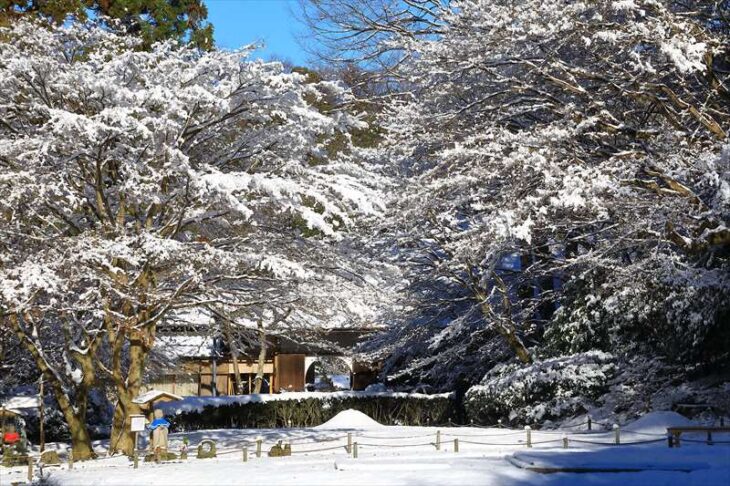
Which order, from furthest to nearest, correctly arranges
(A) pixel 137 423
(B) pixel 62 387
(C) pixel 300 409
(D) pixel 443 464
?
(C) pixel 300 409
(B) pixel 62 387
(A) pixel 137 423
(D) pixel 443 464

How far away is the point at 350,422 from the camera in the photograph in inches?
1021

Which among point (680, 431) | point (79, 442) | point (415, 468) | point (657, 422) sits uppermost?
point (657, 422)

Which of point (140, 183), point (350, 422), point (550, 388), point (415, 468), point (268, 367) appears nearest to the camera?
point (415, 468)

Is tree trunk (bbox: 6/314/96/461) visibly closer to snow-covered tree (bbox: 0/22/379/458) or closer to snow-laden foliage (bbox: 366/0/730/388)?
snow-covered tree (bbox: 0/22/379/458)

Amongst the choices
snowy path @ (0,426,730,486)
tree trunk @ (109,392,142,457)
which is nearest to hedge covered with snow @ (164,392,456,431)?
tree trunk @ (109,392,142,457)

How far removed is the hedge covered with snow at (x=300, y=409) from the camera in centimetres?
2617

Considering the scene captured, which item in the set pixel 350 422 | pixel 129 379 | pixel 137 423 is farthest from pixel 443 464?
pixel 350 422

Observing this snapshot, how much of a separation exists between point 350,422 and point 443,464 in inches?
486

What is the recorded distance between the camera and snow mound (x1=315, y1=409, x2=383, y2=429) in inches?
998

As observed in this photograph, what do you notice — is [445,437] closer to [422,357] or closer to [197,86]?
[422,357]

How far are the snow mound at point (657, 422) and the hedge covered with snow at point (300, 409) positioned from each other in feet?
31.2

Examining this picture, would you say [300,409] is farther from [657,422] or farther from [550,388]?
[657,422]

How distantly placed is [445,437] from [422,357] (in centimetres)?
848

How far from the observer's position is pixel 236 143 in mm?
18812
